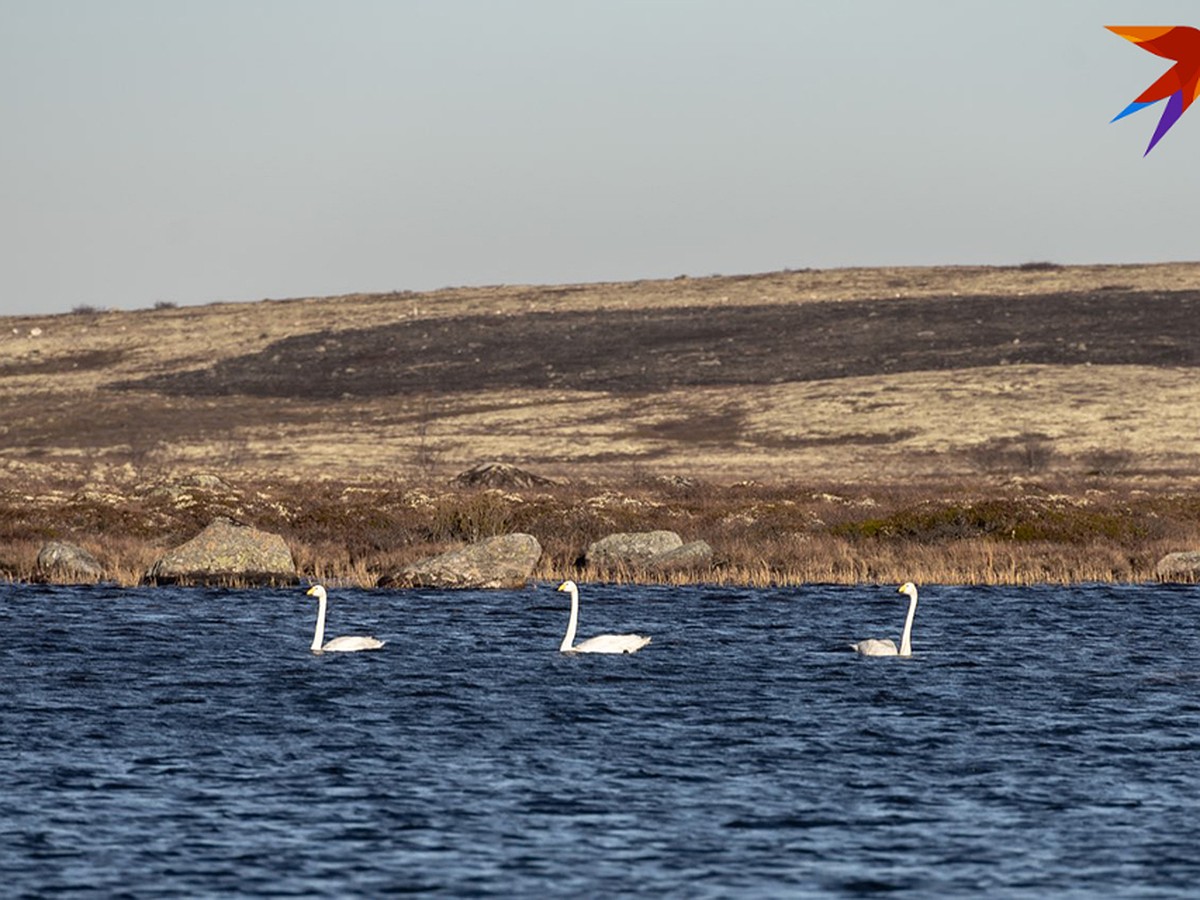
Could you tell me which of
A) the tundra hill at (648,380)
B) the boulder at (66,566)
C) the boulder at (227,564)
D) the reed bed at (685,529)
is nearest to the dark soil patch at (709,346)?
the tundra hill at (648,380)

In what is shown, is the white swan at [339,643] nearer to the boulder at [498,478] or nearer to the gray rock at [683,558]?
the gray rock at [683,558]

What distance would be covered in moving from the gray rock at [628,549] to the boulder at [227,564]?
6.73m

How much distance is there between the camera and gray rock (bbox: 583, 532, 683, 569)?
45.7 meters

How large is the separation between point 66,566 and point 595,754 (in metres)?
22.3

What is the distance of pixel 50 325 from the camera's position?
152 metres

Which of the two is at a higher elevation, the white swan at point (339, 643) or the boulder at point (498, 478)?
the boulder at point (498, 478)

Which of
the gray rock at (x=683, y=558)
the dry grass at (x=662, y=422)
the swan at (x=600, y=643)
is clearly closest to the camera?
the swan at (x=600, y=643)

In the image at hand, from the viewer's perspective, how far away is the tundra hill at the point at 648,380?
9131 cm

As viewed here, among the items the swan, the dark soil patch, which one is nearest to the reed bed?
the swan

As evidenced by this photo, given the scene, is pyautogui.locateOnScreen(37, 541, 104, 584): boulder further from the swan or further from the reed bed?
the swan

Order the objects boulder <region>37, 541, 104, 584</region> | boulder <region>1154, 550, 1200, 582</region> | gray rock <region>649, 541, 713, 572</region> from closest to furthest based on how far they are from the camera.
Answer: boulder <region>37, 541, 104, 584</region> → boulder <region>1154, 550, 1200, 582</region> → gray rock <region>649, 541, 713, 572</region>

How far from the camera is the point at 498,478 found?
70375 millimetres

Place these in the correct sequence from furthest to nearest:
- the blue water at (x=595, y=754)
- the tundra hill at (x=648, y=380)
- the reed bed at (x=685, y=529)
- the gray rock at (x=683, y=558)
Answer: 1. the tundra hill at (x=648, y=380)
2. the gray rock at (x=683, y=558)
3. the reed bed at (x=685, y=529)
4. the blue water at (x=595, y=754)

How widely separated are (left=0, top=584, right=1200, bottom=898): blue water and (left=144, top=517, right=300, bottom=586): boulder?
3651mm
